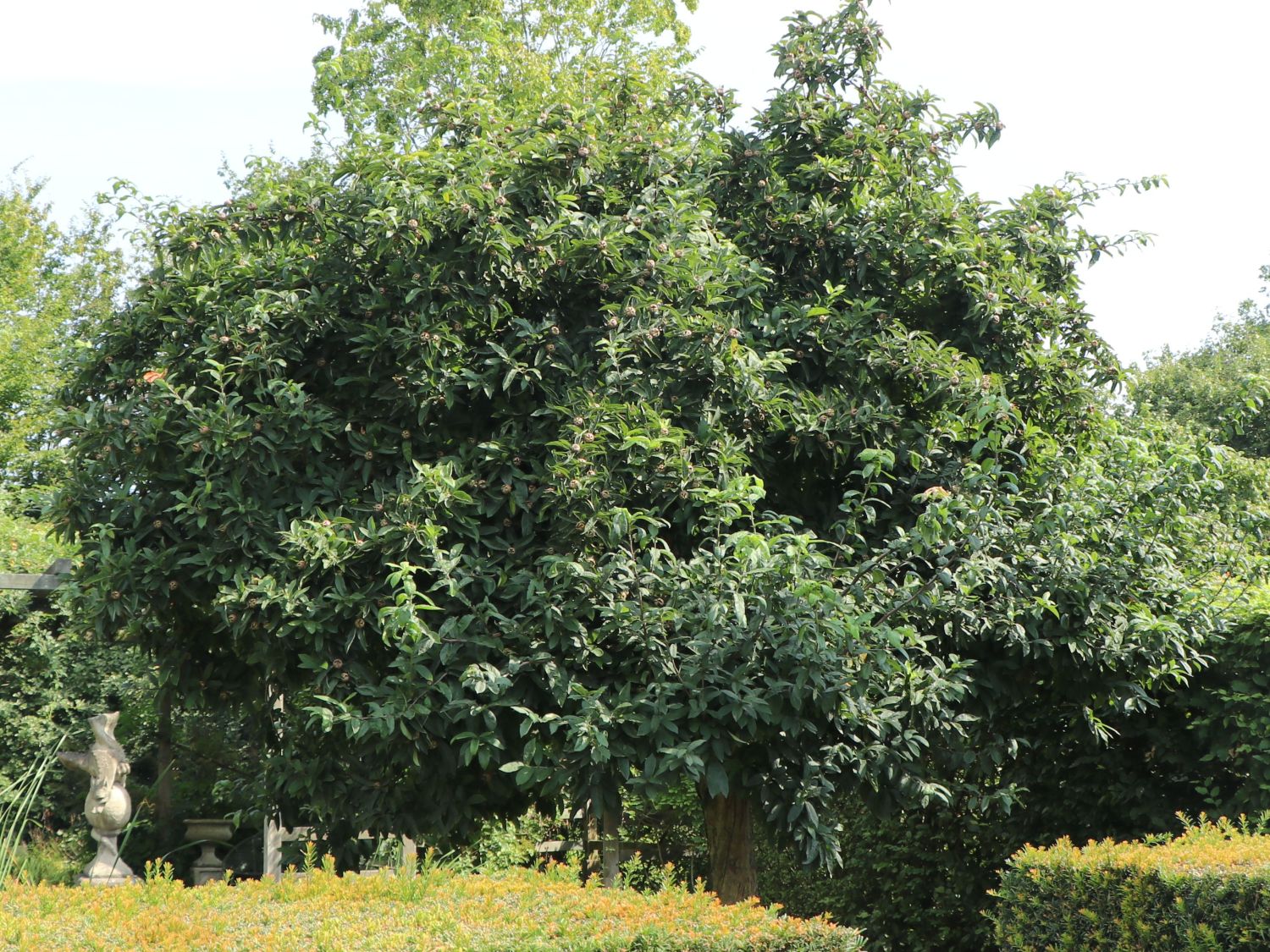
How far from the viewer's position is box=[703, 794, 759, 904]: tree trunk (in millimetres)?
7453

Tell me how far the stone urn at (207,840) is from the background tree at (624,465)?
5.12m

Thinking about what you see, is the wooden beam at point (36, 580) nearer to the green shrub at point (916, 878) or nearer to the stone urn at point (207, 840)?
the stone urn at point (207, 840)

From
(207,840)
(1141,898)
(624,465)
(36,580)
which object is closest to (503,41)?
(36,580)

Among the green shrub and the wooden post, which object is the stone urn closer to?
the wooden post

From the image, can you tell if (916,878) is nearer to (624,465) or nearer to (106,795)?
(624,465)

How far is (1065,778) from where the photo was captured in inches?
311

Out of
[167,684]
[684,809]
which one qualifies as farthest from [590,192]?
[684,809]

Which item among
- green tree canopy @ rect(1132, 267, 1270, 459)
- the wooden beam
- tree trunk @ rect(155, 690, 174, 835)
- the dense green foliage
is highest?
the dense green foliage

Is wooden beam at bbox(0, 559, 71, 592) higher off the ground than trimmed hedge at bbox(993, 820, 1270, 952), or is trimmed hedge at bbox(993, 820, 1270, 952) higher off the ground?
wooden beam at bbox(0, 559, 71, 592)

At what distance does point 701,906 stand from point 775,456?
3.49 meters

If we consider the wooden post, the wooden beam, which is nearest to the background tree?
the wooden post

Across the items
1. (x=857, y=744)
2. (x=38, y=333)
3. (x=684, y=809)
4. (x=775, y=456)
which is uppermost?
(x=38, y=333)

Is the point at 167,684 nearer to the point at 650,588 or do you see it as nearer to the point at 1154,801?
the point at 650,588

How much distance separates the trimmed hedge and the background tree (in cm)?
92
